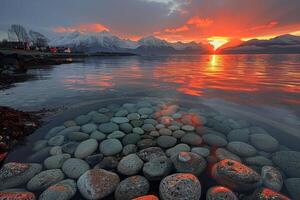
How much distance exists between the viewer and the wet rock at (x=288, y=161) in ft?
15.7

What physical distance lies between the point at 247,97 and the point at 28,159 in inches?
488

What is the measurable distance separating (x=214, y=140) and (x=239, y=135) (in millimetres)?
1070

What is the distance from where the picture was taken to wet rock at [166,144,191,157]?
5.60 m

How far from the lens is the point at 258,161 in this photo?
5160mm

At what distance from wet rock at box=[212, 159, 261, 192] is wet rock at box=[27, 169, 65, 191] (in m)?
3.97

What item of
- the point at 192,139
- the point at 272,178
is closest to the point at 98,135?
the point at 192,139

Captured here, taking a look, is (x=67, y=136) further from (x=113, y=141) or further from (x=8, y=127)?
(x=8, y=127)

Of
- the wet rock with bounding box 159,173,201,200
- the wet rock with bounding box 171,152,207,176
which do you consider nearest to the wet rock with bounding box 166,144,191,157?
the wet rock with bounding box 171,152,207,176

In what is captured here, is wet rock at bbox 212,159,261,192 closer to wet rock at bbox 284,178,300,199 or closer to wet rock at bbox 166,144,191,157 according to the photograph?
wet rock at bbox 284,178,300,199

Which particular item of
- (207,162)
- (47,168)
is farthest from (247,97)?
(47,168)

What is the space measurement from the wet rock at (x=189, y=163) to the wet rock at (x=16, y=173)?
12.3 feet

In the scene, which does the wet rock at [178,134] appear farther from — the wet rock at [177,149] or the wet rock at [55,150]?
the wet rock at [55,150]

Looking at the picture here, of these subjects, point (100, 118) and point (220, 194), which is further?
point (100, 118)

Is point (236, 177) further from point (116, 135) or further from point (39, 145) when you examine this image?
point (39, 145)
